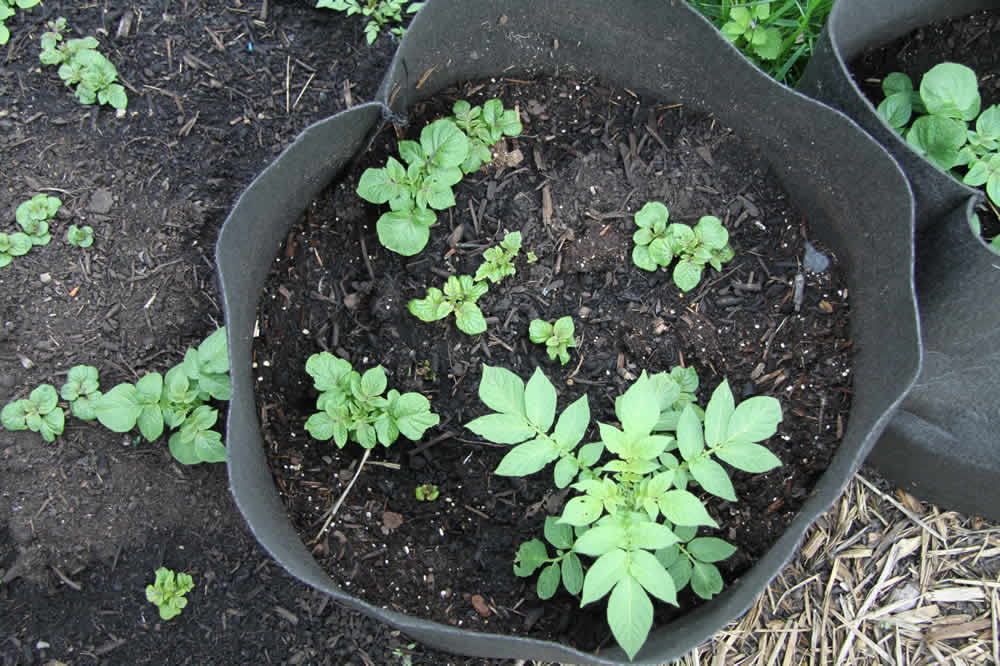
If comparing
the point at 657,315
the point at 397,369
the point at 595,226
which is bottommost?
the point at 397,369

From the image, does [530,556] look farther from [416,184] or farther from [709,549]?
[416,184]

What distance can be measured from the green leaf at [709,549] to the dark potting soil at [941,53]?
3.80ft

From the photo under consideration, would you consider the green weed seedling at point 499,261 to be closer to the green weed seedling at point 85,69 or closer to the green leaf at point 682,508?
the green leaf at point 682,508

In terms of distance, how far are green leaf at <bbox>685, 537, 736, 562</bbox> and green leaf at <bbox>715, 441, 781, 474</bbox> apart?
0.79ft

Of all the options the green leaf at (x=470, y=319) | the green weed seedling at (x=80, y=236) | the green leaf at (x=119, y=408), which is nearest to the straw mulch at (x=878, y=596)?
the green leaf at (x=470, y=319)

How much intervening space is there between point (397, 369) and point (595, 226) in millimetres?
585

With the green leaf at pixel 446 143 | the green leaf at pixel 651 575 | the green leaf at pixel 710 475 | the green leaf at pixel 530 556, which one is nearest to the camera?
the green leaf at pixel 651 575

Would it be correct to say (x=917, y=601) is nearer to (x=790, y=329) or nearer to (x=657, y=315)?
(x=790, y=329)

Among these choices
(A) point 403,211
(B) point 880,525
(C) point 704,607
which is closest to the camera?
(C) point 704,607

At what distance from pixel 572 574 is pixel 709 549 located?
11.2 inches

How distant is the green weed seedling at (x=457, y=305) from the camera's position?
1726 millimetres

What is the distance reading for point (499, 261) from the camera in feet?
5.87

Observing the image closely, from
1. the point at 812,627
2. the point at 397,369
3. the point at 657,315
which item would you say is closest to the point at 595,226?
the point at 657,315

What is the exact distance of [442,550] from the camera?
5.70 ft
